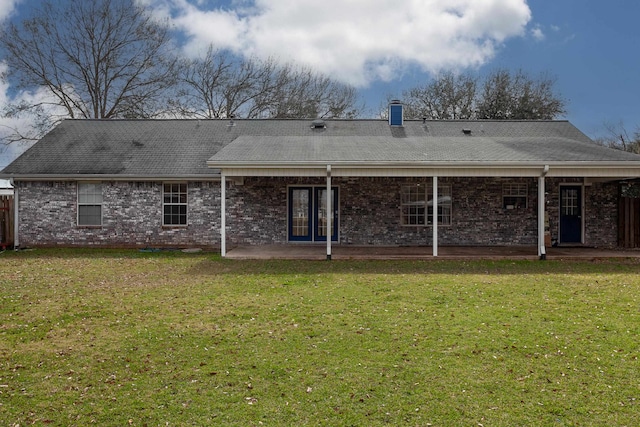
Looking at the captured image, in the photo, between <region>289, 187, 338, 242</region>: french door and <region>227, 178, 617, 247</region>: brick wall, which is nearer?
<region>227, 178, 617, 247</region>: brick wall

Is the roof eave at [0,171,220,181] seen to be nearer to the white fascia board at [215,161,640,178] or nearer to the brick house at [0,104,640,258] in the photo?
the brick house at [0,104,640,258]

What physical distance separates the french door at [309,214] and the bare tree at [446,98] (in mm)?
18310

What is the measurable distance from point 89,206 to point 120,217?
1103 millimetres

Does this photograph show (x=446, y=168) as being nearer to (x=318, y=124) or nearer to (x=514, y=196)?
(x=514, y=196)

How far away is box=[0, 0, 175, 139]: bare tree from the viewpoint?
2397cm

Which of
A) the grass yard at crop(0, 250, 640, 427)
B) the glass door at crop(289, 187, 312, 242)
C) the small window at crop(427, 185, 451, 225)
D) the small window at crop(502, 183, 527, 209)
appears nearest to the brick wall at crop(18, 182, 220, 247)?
the glass door at crop(289, 187, 312, 242)

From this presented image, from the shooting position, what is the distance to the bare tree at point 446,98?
99.7ft

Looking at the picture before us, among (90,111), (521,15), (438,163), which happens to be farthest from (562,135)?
(90,111)

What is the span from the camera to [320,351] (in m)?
4.84

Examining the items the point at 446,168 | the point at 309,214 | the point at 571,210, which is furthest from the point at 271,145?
the point at 571,210

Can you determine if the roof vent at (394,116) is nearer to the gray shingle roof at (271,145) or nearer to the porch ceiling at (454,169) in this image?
the gray shingle roof at (271,145)

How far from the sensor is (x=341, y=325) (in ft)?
18.9

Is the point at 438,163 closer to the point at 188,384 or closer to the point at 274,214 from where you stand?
the point at 274,214

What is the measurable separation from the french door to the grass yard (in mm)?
5356
